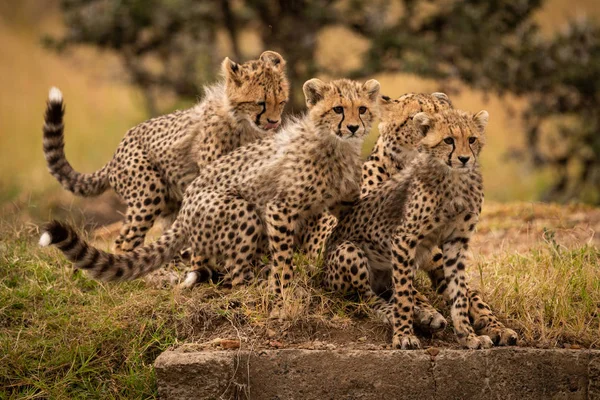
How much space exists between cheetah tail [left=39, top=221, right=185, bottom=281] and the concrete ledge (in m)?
0.63

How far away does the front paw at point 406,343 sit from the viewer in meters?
4.41

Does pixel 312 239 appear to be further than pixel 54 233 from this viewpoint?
Yes

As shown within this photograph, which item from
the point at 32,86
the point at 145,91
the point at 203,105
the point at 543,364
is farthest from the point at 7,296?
the point at 32,86

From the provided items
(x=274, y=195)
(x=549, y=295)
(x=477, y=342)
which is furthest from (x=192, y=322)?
(x=549, y=295)

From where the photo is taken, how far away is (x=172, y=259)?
5.51 meters

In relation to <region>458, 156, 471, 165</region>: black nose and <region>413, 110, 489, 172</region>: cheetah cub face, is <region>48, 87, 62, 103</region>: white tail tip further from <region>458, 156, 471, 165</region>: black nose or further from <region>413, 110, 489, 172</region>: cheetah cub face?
<region>458, 156, 471, 165</region>: black nose

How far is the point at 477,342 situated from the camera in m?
4.41

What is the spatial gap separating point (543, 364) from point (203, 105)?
112 inches

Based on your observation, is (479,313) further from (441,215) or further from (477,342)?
(441,215)

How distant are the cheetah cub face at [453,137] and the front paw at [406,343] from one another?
870mm

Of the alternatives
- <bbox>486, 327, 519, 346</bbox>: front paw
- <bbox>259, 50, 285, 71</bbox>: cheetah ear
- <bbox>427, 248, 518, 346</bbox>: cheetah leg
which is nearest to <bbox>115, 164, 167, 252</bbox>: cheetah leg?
<bbox>259, 50, 285, 71</bbox>: cheetah ear

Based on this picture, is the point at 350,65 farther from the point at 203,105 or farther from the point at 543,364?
the point at 543,364

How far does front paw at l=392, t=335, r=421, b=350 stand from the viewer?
14.5 ft

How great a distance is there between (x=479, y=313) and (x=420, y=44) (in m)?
5.67
